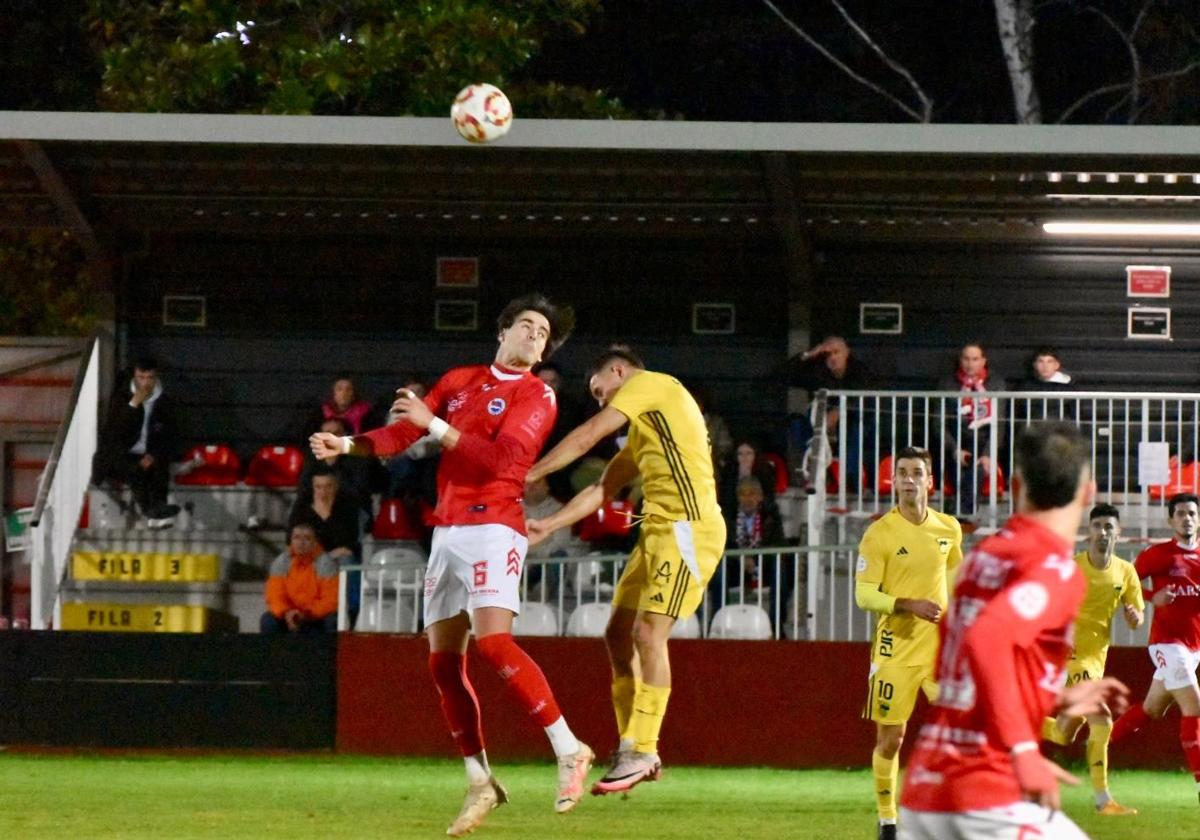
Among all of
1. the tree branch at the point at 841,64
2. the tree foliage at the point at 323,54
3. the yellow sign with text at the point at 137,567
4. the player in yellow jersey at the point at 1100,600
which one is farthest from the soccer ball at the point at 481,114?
the tree branch at the point at 841,64

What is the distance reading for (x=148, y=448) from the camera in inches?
701

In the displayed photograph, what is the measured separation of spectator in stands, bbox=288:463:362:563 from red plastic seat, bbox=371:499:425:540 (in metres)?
0.40

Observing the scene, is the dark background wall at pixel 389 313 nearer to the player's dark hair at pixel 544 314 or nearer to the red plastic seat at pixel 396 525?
the red plastic seat at pixel 396 525

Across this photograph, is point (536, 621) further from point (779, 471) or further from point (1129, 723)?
point (1129, 723)

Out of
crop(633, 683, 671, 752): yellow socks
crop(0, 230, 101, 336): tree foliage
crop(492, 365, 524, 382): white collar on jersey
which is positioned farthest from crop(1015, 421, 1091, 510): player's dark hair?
crop(0, 230, 101, 336): tree foliage

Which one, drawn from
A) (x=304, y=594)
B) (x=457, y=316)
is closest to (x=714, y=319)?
(x=457, y=316)

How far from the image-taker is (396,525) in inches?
665

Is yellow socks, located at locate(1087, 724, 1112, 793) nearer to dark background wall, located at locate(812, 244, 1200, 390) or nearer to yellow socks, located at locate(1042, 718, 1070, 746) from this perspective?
yellow socks, located at locate(1042, 718, 1070, 746)

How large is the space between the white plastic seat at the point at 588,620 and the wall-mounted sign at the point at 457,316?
4896 millimetres

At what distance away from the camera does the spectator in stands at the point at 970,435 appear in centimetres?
1552

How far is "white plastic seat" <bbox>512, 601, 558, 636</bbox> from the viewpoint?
50.0 feet

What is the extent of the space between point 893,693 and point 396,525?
7706 millimetres

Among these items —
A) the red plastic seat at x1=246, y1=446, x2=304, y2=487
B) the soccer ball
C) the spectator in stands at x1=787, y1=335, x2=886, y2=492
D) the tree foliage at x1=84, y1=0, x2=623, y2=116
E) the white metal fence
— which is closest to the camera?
the soccer ball

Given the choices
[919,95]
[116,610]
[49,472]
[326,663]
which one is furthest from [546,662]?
[919,95]
